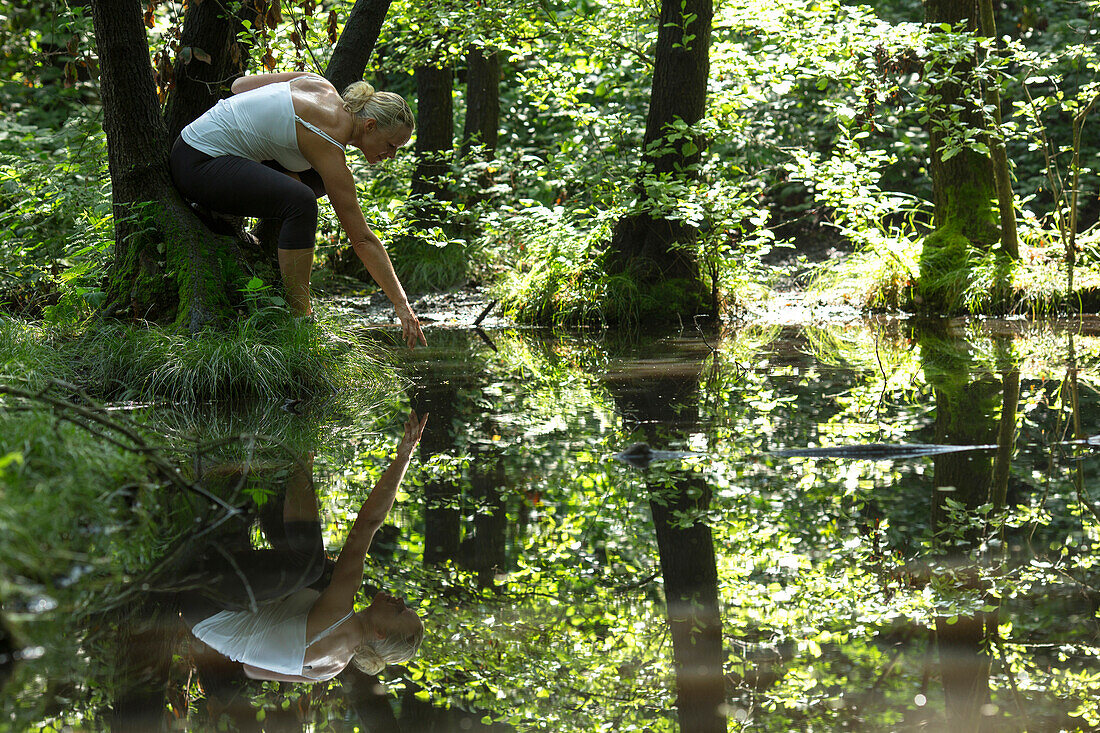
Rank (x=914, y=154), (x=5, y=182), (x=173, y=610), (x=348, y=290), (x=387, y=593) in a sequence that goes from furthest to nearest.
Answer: (x=914, y=154) → (x=348, y=290) → (x=5, y=182) → (x=387, y=593) → (x=173, y=610)

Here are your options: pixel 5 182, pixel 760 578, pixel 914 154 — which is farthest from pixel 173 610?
pixel 914 154

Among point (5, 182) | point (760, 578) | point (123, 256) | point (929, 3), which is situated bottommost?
point (760, 578)

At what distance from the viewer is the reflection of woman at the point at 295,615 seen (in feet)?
5.82

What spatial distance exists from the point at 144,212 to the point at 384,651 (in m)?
3.63

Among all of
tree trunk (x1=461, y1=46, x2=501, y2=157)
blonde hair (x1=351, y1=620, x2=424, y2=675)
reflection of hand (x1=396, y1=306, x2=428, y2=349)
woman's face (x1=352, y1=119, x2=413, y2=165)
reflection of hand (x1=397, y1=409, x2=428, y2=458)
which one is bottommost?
blonde hair (x1=351, y1=620, x2=424, y2=675)

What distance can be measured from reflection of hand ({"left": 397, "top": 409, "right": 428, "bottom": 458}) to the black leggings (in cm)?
104

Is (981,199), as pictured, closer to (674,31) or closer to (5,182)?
(674,31)

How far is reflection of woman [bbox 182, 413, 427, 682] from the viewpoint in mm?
1772

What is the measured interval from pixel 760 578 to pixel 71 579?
1.41 m

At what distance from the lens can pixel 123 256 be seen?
4.89 m

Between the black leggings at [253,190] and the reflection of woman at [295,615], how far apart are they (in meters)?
2.33

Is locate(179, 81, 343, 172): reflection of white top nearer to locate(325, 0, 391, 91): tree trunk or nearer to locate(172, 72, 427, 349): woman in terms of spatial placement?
locate(172, 72, 427, 349): woman

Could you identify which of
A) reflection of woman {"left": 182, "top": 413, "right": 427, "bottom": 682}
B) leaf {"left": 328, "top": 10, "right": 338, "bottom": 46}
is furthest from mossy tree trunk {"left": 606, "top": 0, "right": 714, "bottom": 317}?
reflection of woman {"left": 182, "top": 413, "right": 427, "bottom": 682}

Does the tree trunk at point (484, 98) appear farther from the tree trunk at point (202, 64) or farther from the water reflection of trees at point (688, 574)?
the water reflection of trees at point (688, 574)
